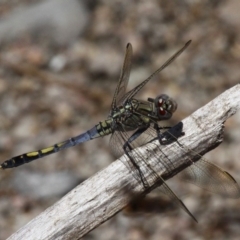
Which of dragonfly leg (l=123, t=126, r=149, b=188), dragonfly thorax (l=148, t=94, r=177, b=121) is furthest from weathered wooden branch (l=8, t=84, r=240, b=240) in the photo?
dragonfly thorax (l=148, t=94, r=177, b=121)

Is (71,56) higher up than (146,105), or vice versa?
(71,56)

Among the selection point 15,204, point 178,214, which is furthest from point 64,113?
point 178,214

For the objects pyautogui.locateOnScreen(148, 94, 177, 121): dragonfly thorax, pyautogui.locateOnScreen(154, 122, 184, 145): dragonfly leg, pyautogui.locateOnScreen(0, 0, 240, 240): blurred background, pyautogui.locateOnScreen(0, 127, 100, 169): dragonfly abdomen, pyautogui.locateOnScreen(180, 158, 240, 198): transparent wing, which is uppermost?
pyautogui.locateOnScreen(0, 0, 240, 240): blurred background

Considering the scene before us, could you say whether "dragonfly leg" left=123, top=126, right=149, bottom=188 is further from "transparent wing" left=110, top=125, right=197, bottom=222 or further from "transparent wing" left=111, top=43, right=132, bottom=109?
"transparent wing" left=111, top=43, right=132, bottom=109

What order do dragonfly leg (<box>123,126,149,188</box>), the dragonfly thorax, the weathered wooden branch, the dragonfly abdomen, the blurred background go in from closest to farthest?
the weathered wooden branch
dragonfly leg (<box>123,126,149,188</box>)
the dragonfly thorax
the dragonfly abdomen
the blurred background

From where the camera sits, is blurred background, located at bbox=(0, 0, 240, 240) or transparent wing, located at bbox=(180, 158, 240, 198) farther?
blurred background, located at bbox=(0, 0, 240, 240)

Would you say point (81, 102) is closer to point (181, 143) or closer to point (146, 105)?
point (146, 105)

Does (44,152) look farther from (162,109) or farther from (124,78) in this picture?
(162,109)
